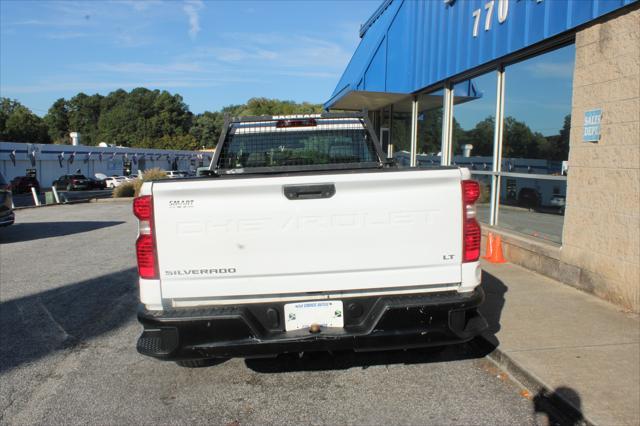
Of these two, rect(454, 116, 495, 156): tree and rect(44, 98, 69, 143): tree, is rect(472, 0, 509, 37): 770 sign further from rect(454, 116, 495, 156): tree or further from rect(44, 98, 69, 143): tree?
rect(44, 98, 69, 143): tree

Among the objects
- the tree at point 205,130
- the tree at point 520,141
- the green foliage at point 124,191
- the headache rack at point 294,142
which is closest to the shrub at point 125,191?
the green foliage at point 124,191

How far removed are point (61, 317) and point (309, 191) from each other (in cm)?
408

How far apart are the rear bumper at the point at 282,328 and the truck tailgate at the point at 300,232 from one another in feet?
0.41

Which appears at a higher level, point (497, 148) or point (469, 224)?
point (497, 148)

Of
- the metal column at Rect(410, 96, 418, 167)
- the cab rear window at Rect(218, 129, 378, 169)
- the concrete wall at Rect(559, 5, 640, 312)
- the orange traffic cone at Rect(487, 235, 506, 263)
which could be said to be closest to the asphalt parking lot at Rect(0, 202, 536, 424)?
the cab rear window at Rect(218, 129, 378, 169)

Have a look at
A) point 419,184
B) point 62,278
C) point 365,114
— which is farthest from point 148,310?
point 62,278

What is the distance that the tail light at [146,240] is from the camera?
123 inches

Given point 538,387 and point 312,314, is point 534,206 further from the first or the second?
point 312,314

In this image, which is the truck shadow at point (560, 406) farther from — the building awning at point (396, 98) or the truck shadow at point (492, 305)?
the building awning at point (396, 98)

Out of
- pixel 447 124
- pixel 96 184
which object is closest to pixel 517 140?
pixel 447 124

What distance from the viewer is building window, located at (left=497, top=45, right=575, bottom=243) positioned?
6.71 metres

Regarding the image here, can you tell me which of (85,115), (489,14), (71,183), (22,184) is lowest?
(71,183)

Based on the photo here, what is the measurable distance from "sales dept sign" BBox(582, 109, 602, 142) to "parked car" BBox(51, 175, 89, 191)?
4114cm

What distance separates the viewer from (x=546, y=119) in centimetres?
718
